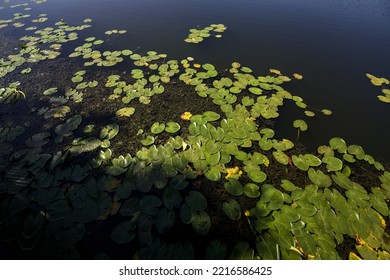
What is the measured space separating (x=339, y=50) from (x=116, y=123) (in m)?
5.57

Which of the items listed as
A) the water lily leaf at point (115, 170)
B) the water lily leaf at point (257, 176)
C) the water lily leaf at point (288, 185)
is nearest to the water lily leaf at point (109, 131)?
the water lily leaf at point (115, 170)

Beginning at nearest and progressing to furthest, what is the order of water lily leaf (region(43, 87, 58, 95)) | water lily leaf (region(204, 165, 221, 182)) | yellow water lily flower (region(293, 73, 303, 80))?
water lily leaf (region(204, 165, 221, 182)) < water lily leaf (region(43, 87, 58, 95)) < yellow water lily flower (region(293, 73, 303, 80))

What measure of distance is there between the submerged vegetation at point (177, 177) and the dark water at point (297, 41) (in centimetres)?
37

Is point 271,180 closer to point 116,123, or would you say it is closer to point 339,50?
point 116,123

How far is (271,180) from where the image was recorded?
289 centimetres

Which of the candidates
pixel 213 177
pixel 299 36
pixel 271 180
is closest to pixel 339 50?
pixel 299 36

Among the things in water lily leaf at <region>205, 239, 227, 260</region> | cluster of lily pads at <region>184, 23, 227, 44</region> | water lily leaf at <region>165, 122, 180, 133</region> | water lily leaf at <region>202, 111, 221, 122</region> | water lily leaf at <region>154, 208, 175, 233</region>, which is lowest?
water lily leaf at <region>205, 239, 227, 260</region>

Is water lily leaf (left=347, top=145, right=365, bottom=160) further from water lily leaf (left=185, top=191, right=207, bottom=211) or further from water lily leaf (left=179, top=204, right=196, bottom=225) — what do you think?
water lily leaf (left=179, top=204, right=196, bottom=225)

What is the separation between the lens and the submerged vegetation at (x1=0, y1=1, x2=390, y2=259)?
7.55 feet

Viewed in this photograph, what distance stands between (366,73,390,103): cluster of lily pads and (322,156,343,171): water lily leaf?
6.94 ft

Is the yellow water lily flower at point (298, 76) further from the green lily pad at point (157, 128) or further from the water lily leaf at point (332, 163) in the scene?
the green lily pad at point (157, 128)

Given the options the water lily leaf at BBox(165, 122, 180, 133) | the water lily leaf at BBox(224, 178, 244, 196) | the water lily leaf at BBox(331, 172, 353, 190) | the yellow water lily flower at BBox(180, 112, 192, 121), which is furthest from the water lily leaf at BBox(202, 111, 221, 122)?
Answer: the water lily leaf at BBox(331, 172, 353, 190)

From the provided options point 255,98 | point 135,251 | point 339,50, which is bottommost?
point 135,251

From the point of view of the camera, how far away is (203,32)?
6.29 m
